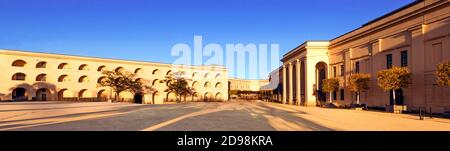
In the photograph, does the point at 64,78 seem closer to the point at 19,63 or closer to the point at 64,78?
the point at 64,78

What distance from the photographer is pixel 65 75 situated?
65.1 metres

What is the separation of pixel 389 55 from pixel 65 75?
60178 millimetres

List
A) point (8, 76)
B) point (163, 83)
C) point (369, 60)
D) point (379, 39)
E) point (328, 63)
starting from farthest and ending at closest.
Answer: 1. point (163, 83)
2. point (8, 76)
3. point (328, 63)
4. point (369, 60)
5. point (379, 39)

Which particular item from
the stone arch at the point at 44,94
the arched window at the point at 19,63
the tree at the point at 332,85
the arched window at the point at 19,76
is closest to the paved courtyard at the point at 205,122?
the tree at the point at 332,85

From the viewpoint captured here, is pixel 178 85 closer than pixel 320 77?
No

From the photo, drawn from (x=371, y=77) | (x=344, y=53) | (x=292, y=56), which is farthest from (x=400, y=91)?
(x=292, y=56)

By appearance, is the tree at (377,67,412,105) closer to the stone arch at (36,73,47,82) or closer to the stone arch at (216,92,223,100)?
the stone arch at (36,73,47,82)

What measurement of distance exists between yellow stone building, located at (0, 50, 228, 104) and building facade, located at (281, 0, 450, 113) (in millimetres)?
37387

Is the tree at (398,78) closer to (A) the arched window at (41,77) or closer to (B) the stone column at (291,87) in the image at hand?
(B) the stone column at (291,87)

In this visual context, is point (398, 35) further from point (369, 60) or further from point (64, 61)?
point (64, 61)

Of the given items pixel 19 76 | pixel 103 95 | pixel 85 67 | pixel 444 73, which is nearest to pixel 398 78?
pixel 444 73

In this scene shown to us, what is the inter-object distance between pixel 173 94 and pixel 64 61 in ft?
94.9

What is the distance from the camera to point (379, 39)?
112ft

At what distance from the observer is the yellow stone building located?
2280 inches
